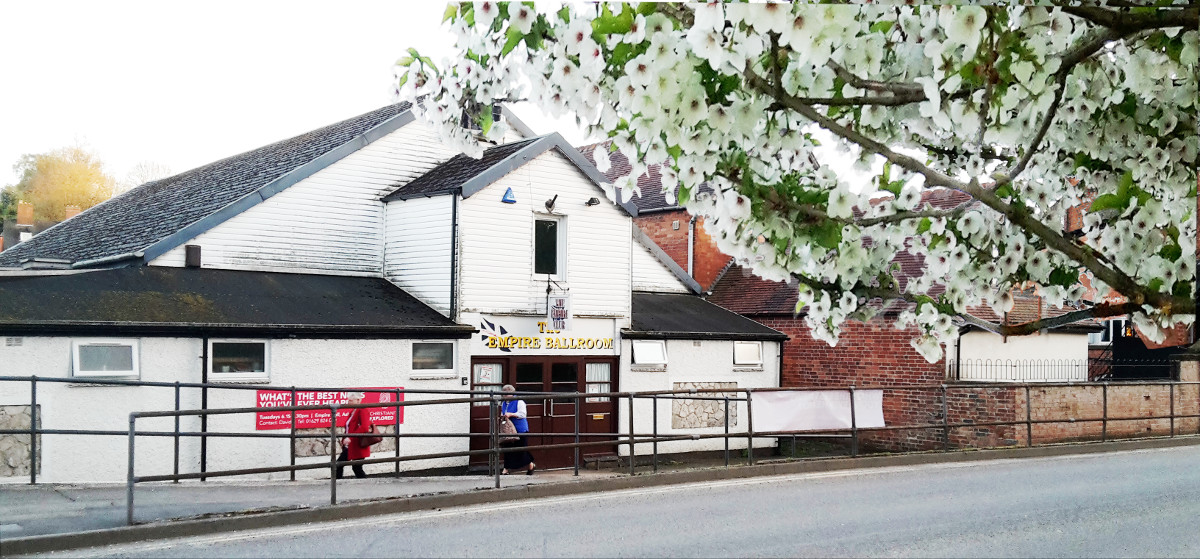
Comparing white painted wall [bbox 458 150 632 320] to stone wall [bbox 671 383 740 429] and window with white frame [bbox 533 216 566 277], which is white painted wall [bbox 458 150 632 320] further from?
stone wall [bbox 671 383 740 429]

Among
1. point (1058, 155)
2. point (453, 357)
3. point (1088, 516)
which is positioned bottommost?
point (1088, 516)

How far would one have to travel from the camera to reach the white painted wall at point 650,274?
84.0 feet

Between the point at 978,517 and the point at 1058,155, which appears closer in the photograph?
the point at 1058,155

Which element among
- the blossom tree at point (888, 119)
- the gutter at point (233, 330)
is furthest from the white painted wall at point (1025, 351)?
the blossom tree at point (888, 119)

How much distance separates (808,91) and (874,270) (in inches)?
71.2

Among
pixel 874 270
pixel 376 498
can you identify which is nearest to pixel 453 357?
pixel 376 498

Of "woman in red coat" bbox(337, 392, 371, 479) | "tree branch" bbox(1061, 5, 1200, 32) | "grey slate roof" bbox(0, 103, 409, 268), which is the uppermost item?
"grey slate roof" bbox(0, 103, 409, 268)

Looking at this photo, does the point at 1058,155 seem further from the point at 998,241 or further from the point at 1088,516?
the point at 1088,516

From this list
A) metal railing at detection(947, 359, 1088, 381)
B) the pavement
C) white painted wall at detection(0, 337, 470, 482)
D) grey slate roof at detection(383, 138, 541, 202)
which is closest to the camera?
the pavement

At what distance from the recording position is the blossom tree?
3.95 metres

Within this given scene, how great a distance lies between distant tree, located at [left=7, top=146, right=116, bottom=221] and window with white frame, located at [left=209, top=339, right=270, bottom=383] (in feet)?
114

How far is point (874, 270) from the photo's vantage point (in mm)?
6000

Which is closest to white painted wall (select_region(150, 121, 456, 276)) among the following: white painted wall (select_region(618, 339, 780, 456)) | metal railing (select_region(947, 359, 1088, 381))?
white painted wall (select_region(618, 339, 780, 456))

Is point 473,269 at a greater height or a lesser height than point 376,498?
greater
